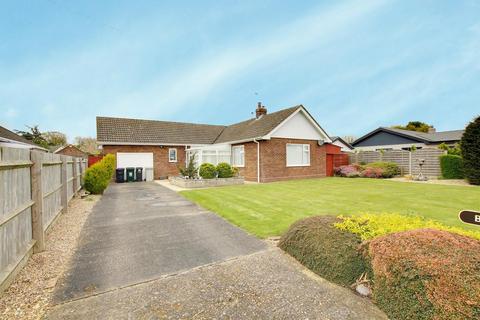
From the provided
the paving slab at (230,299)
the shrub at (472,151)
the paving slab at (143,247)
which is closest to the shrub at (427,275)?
the paving slab at (230,299)

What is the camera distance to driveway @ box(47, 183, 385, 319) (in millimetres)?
2777

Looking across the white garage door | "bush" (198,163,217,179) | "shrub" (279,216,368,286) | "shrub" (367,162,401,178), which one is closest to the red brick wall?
the white garage door

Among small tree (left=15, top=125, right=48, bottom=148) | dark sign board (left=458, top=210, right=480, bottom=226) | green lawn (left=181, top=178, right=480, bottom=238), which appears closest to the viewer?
dark sign board (left=458, top=210, right=480, bottom=226)

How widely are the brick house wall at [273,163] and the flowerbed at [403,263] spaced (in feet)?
41.6

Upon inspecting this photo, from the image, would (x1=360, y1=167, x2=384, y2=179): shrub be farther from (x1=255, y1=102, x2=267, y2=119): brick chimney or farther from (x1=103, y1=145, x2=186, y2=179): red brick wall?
(x1=103, y1=145, x2=186, y2=179): red brick wall

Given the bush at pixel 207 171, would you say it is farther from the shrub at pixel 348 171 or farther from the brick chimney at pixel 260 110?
the shrub at pixel 348 171

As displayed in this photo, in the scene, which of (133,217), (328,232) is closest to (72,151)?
(133,217)

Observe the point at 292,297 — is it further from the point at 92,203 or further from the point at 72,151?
the point at 72,151

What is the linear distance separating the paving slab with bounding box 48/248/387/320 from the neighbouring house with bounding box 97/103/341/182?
43.2ft

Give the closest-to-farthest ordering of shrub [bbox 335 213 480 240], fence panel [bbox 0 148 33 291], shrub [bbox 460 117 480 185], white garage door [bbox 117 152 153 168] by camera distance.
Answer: fence panel [bbox 0 148 33 291], shrub [bbox 335 213 480 240], shrub [bbox 460 117 480 185], white garage door [bbox 117 152 153 168]

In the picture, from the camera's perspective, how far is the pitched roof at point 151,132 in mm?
19703

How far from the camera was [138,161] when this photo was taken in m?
20.0

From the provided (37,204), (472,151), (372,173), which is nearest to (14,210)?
(37,204)

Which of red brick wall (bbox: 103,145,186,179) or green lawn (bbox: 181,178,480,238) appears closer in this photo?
green lawn (bbox: 181,178,480,238)
